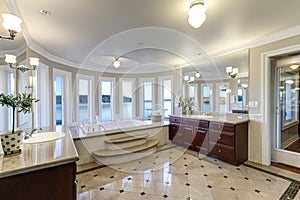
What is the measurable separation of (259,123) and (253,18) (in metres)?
1.97

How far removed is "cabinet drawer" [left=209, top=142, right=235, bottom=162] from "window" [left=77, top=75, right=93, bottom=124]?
158 inches

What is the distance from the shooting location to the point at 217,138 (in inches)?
128

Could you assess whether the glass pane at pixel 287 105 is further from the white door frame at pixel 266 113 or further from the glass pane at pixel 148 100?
the glass pane at pixel 148 100

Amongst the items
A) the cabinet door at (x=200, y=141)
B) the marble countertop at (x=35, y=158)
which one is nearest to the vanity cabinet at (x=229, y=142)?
the cabinet door at (x=200, y=141)

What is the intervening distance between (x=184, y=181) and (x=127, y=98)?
4.18m

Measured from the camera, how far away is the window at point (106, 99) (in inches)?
227

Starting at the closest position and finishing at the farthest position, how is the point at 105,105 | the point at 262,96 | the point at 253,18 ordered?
1. the point at 253,18
2. the point at 262,96
3. the point at 105,105

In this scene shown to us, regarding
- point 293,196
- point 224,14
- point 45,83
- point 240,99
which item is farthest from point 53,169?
point 240,99

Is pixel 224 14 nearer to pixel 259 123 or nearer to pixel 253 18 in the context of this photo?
pixel 253 18

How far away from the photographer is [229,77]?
3.68m

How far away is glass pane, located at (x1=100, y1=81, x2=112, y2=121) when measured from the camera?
579 centimetres

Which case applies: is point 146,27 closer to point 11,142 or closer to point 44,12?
point 44,12

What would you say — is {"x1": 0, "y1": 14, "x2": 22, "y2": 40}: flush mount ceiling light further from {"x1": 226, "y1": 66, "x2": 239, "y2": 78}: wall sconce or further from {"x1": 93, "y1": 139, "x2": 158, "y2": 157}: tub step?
{"x1": 226, "y1": 66, "x2": 239, "y2": 78}: wall sconce

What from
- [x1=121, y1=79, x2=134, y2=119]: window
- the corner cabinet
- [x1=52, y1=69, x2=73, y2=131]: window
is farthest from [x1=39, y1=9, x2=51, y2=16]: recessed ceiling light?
[x1=121, y1=79, x2=134, y2=119]: window
